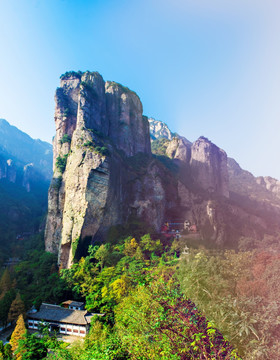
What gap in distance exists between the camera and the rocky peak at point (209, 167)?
53344 mm

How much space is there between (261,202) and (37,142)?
5210 inches

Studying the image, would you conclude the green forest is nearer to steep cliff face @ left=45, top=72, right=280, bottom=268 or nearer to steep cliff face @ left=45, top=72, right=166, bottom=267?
steep cliff face @ left=45, top=72, right=166, bottom=267

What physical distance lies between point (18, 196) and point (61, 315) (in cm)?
5398

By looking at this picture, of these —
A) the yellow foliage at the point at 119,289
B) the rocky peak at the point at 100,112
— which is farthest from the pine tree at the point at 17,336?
the rocky peak at the point at 100,112

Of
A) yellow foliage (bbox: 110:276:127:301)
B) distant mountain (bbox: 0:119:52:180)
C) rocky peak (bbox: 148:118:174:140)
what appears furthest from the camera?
rocky peak (bbox: 148:118:174:140)

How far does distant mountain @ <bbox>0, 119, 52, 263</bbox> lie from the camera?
46.2 m

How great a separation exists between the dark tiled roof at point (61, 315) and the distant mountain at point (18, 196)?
67.8ft

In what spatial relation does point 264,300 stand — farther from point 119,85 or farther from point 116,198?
point 119,85

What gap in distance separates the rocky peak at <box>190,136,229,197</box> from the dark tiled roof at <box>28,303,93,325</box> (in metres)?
39.8

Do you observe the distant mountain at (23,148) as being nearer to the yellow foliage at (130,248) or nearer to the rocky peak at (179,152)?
the rocky peak at (179,152)

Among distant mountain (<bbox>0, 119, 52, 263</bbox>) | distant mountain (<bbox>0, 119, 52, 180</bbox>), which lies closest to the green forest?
distant mountain (<bbox>0, 119, 52, 263</bbox>)

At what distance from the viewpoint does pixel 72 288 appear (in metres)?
23.3

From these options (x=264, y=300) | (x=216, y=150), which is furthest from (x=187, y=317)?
(x=216, y=150)

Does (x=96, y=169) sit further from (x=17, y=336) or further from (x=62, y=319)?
(x=17, y=336)
